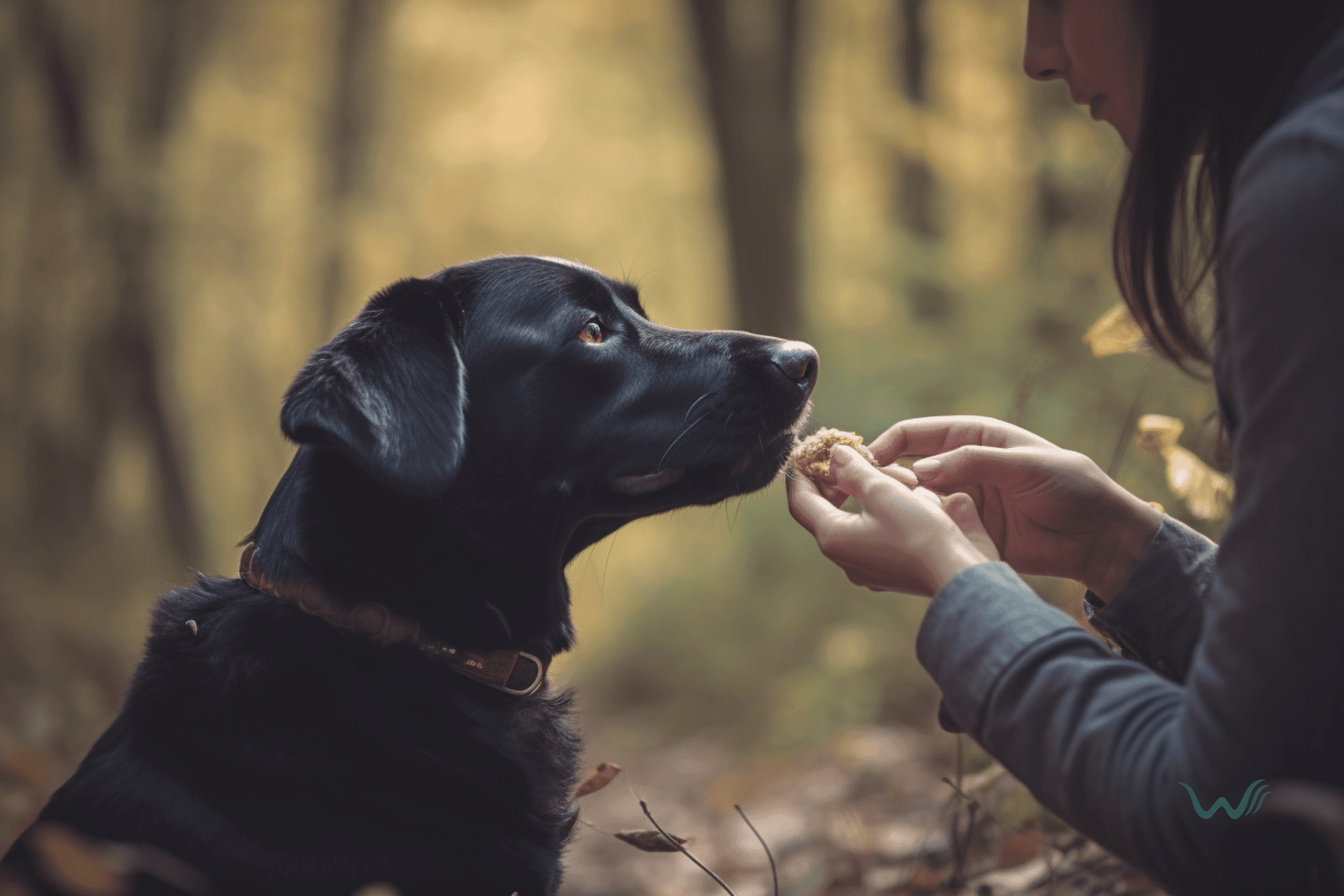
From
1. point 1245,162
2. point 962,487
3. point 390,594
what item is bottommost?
point 390,594

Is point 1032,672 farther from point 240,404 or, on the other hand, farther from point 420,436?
point 240,404

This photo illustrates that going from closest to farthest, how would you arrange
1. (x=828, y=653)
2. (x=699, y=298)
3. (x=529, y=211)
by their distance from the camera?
(x=828, y=653)
(x=529, y=211)
(x=699, y=298)

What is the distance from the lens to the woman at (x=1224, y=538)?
1.03 meters

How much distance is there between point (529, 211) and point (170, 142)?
495 centimetres

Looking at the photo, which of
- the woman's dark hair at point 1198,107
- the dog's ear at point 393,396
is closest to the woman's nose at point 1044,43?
the woman's dark hair at point 1198,107

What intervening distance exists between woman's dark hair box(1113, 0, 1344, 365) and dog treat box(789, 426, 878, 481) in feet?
2.32

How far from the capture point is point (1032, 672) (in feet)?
4.06

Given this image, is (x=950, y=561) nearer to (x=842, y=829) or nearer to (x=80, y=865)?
(x=80, y=865)

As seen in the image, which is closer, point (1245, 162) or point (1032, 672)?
point (1245, 162)

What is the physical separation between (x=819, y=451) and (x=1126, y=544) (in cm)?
65

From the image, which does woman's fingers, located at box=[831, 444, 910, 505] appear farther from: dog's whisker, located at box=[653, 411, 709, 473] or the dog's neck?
the dog's neck

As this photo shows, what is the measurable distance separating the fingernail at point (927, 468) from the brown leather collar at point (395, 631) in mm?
923

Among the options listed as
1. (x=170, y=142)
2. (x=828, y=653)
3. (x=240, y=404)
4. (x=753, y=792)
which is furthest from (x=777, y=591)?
(x=240, y=404)

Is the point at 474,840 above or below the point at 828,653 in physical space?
above
